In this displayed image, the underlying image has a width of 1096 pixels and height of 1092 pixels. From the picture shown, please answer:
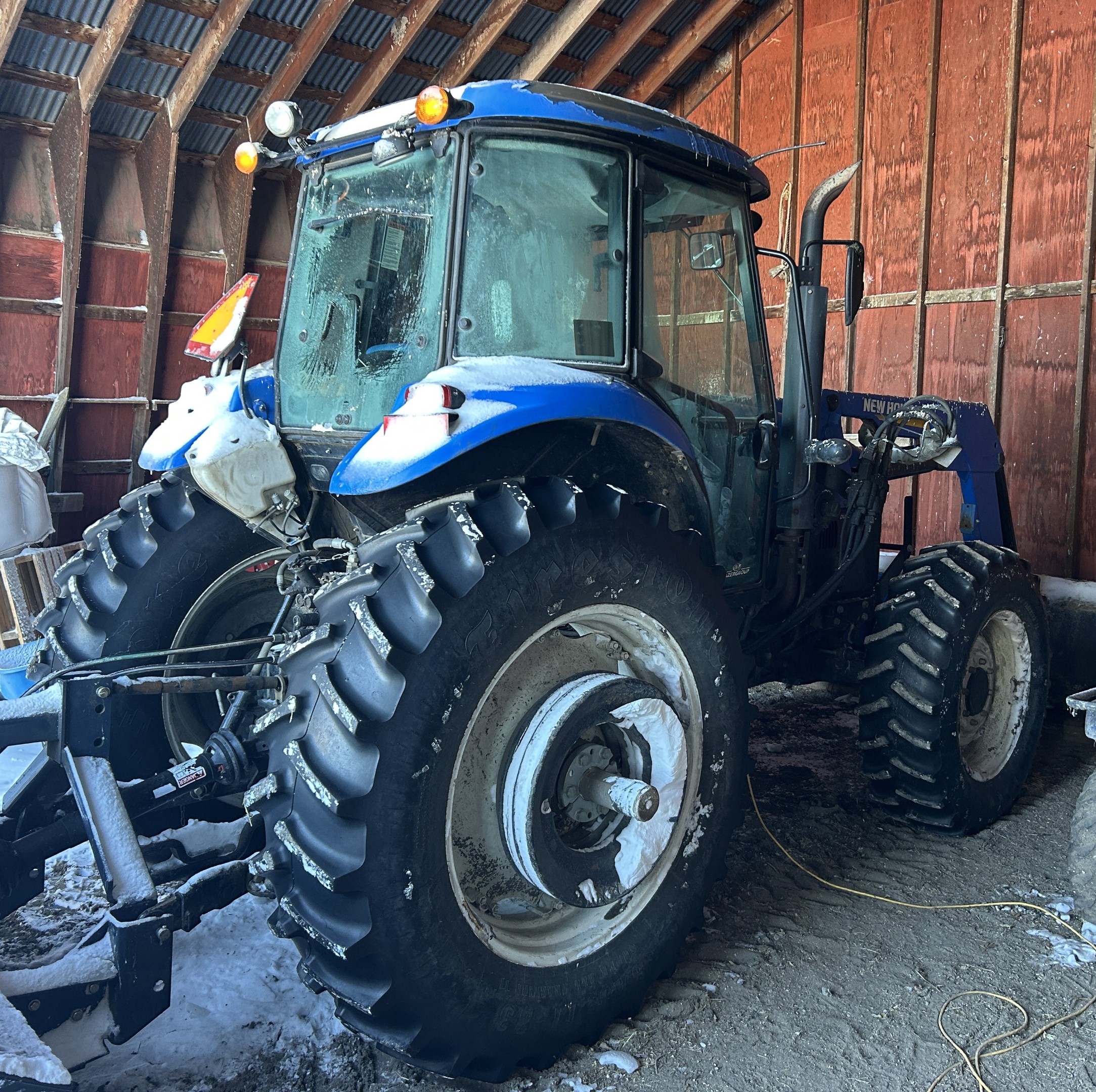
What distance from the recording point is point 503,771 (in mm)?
2232

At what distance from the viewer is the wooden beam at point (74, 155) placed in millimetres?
5152

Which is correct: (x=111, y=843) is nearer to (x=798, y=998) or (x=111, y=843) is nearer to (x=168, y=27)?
(x=798, y=998)

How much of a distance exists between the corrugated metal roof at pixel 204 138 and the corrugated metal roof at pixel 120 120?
0.75 ft

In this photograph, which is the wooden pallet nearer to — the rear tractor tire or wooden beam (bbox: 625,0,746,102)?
the rear tractor tire

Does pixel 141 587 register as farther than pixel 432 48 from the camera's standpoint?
No

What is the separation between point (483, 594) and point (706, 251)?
156 centimetres

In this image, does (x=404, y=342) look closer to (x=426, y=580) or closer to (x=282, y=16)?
(x=426, y=580)

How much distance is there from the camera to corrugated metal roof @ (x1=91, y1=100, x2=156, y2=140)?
229 inches

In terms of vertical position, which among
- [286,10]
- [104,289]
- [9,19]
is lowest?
[104,289]

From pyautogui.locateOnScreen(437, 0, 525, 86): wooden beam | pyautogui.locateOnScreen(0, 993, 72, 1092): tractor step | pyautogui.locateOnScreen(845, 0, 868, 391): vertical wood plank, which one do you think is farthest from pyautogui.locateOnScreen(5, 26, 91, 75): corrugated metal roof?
pyautogui.locateOnScreen(0, 993, 72, 1092): tractor step

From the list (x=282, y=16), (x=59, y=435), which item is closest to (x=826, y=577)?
(x=282, y=16)

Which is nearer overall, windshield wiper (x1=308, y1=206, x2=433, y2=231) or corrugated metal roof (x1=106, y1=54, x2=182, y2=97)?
windshield wiper (x1=308, y1=206, x2=433, y2=231)

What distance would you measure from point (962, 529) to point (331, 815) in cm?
353

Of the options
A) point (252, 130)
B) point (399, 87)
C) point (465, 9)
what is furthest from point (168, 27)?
point (465, 9)
